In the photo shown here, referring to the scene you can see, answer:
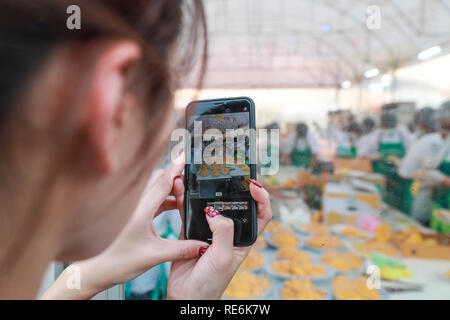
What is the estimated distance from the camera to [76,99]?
178mm

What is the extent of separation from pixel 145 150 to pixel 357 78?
2052 mm

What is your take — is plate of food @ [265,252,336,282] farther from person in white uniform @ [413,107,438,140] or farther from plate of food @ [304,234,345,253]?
person in white uniform @ [413,107,438,140]

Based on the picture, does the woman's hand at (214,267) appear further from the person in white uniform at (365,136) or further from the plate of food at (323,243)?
the person in white uniform at (365,136)

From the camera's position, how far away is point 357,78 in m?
1.95

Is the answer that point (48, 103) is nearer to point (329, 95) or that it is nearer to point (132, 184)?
point (132, 184)

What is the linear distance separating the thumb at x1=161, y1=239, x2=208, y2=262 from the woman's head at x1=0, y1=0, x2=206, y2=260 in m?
0.19

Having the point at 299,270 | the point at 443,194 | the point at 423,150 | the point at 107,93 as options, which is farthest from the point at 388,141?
the point at 107,93

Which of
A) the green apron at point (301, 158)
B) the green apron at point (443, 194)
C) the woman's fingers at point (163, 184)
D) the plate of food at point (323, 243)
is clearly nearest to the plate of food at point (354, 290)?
the plate of food at point (323, 243)

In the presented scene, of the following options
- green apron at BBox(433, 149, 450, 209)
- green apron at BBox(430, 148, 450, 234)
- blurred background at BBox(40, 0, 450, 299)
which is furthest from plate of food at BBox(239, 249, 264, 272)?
green apron at BBox(433, 149, 450, 209)

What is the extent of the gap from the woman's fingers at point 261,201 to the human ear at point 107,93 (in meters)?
0.23

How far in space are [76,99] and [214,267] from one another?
28 cm

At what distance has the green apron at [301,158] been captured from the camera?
151 cm

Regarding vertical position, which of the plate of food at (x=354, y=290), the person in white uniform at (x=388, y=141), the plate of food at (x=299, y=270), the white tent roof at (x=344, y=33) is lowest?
the plate of food at (x=354, y=290)

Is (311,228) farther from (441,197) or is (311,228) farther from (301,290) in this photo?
(441,197)
